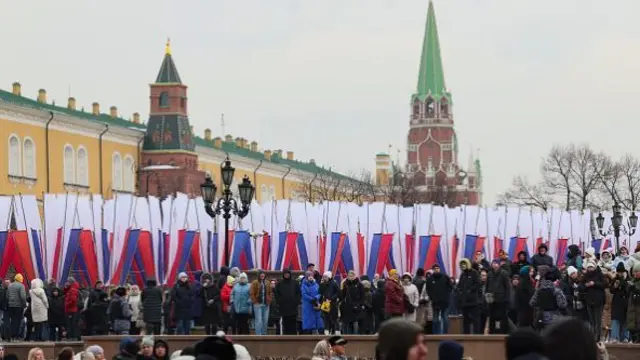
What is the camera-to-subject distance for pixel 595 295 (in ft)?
78.1

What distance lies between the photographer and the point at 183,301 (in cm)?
2636

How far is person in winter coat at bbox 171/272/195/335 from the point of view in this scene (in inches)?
1039

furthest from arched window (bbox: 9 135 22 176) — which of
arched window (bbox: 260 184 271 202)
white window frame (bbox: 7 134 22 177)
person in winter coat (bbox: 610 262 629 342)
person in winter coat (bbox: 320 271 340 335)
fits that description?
person in winter coat (bbox: 610 262 629 342)

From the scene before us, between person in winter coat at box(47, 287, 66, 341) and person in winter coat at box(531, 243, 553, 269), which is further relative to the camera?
person in winter coat at box(47, 287, 66, 341)

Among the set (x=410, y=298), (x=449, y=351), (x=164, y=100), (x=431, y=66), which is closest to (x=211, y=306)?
(x=410, y=298)

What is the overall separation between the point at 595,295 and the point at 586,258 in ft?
7.65

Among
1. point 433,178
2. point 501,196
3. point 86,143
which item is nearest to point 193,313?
point 86,143

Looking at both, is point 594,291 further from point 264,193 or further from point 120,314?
point 264,193

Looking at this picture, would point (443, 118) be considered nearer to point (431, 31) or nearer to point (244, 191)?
point (431, 31)

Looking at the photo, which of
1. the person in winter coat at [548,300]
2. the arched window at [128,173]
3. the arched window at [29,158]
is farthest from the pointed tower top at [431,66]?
the person in winter coat at [548,300]

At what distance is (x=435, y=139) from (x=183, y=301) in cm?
14142

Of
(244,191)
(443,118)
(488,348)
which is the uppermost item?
(443,118)

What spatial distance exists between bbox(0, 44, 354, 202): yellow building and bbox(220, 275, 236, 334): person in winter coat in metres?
50.4

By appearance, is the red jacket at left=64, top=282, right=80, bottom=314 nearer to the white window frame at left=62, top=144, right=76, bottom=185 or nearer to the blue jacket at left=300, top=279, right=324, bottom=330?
the blue jacket at left=300, top=279, right=324, bottom=330
